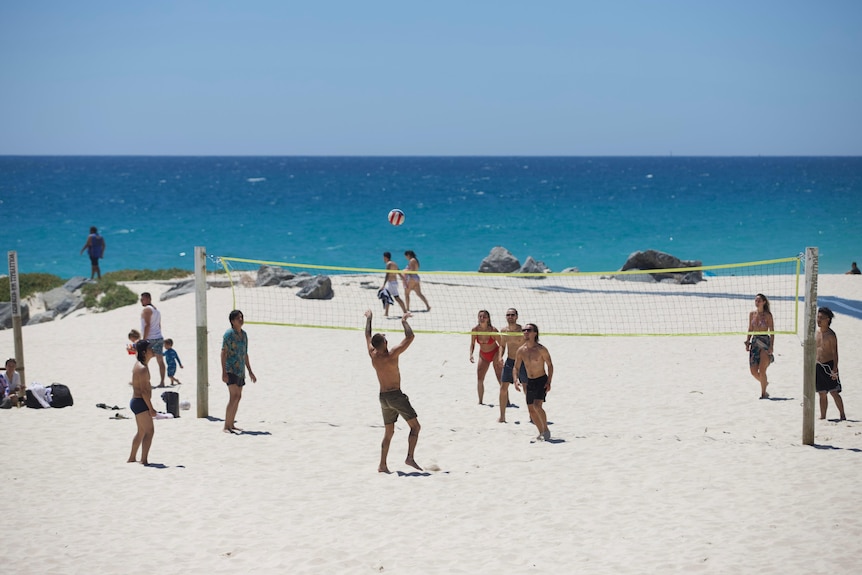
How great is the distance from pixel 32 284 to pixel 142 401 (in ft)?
61.6

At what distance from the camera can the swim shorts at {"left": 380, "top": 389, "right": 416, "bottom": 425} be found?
9250mm

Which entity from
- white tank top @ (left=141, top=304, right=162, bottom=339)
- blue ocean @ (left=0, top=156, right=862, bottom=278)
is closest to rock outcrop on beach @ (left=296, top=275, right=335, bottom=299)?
white tank top @ (left=141, top=304, right=162, bottom=339)

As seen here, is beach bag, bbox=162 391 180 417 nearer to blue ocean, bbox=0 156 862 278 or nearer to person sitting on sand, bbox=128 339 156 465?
person sitting on sand, bbox=128 339 156 465

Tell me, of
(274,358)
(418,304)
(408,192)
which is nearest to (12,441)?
(274,358)

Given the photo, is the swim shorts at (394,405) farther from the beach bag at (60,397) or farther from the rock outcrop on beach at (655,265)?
Result: the rock outcrop on beach at (655,265)

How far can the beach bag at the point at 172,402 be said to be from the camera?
37.4 feet

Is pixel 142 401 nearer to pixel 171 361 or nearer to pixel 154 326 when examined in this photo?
pixel 154 326

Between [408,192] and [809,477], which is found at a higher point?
[408,192]

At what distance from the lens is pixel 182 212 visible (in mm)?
64312

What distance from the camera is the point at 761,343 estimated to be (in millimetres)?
12125

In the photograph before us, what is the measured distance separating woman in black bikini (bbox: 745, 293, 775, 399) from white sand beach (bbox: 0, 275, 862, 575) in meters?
0.37

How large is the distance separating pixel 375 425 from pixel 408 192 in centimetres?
7704

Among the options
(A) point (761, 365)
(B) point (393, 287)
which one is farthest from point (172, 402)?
(A) point (761, 365)

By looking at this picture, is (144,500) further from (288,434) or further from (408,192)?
(408,192)
